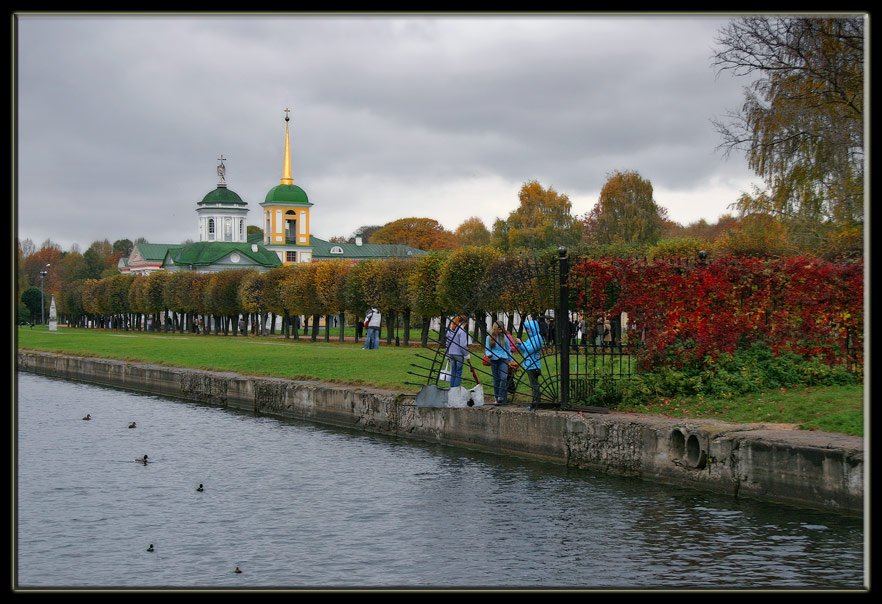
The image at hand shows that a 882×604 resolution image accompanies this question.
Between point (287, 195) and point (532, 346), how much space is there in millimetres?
121615

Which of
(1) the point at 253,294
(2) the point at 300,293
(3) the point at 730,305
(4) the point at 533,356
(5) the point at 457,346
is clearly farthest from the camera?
(1) the point at 253,294

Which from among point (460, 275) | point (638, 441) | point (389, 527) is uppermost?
point (460, 275)

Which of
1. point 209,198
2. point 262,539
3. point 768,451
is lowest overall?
point 262,539

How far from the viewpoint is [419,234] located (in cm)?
12181

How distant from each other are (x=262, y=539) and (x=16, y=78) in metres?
6.95

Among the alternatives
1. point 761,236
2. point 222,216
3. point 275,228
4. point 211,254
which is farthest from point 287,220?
point 761,236

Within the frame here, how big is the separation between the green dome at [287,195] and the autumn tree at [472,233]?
29.0 metres

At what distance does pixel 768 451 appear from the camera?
11.9m

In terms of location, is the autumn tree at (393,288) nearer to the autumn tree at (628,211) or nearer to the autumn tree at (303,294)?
the autumn tree at (303,294)

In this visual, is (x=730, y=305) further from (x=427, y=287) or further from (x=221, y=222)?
(x=221, y=222)

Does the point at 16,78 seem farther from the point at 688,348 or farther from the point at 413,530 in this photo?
the point at 688,348

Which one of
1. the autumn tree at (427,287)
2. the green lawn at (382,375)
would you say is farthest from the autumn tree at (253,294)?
the autumn tree at (427,287)
